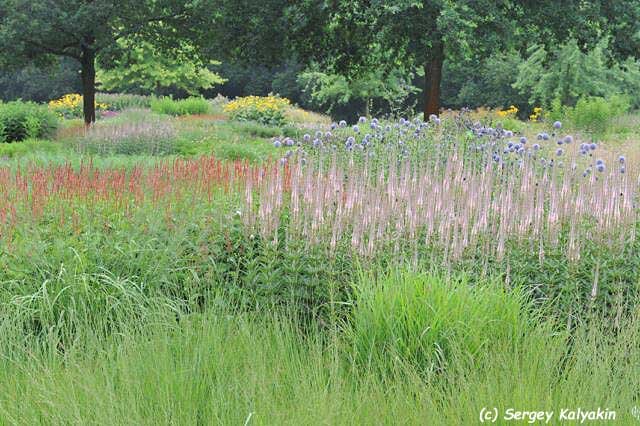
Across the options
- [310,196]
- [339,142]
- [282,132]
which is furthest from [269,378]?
[282,132]

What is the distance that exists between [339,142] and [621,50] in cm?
1200

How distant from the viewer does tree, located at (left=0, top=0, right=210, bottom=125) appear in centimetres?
1775

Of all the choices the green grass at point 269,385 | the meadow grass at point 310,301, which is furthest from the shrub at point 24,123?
the green grass at point 269,385

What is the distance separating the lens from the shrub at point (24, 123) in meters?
18.3

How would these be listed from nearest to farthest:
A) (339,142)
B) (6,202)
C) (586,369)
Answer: (586,369) → (6,202) → (339,142)

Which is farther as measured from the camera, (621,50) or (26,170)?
(621,50)

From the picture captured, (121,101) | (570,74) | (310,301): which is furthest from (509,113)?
(310,301)

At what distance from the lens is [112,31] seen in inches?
746

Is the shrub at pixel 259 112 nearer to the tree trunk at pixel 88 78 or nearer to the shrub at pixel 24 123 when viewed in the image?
the tree trunk at pixel 88 78

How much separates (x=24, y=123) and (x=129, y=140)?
4338 millimetres

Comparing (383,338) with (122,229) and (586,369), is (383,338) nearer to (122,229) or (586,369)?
(586,369)

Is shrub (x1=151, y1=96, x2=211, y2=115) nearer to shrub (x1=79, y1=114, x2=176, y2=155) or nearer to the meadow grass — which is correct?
shrub (x1=79, y1=114, x2=176, y2=155)

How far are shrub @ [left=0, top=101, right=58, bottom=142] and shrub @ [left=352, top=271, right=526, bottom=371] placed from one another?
1588cm

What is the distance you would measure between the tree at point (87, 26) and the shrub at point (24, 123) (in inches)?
49.6
